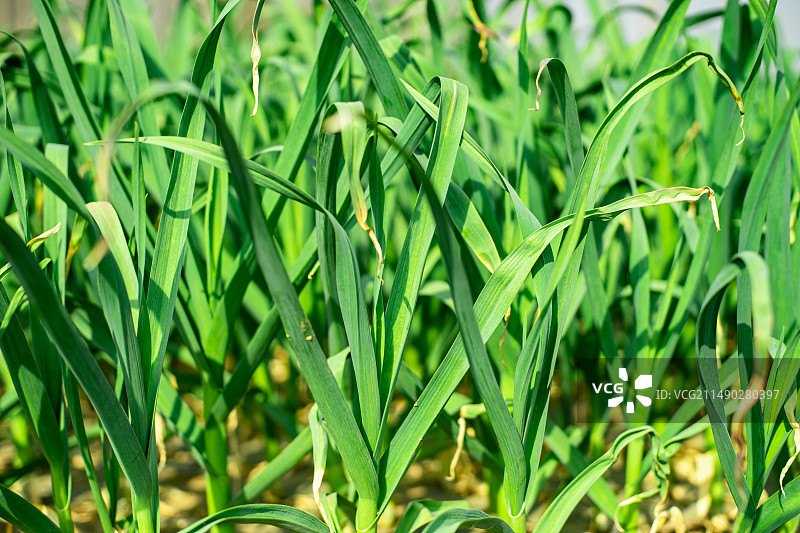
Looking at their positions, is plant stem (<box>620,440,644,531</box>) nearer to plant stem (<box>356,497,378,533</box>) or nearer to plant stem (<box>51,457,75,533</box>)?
plant stem (<box>356,497,378,533</box>)

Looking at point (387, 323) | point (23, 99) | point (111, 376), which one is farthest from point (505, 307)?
point (23, 99)

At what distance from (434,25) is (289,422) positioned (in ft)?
1.65

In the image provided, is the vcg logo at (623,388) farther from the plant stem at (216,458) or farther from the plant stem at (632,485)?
the plant stem at (216,458)

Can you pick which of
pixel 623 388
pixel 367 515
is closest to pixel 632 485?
pixel 623 388

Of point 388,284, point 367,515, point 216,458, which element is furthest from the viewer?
point 388,284

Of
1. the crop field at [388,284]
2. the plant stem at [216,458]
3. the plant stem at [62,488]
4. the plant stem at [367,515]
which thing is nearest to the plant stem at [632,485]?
the crop field at [388,284]

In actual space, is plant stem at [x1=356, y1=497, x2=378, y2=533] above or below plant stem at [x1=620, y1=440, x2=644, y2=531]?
above

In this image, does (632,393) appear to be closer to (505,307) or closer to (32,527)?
(505,307)

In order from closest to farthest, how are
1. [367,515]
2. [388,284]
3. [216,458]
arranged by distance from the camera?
[367,515] < [216,458] < [388,284]

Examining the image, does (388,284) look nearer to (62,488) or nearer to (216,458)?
(216,458)

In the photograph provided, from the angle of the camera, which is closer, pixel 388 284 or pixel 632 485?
pixel 632 485

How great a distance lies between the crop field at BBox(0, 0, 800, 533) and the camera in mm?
383

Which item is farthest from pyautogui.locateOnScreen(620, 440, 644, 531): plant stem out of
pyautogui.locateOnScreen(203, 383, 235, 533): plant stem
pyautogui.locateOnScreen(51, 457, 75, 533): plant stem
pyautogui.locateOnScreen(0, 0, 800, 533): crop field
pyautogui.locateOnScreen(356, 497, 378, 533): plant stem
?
pyautogui.locateOnScreen(51, 457, 75, 533): plant stem

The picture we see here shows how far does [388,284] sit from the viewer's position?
0.71 meters
